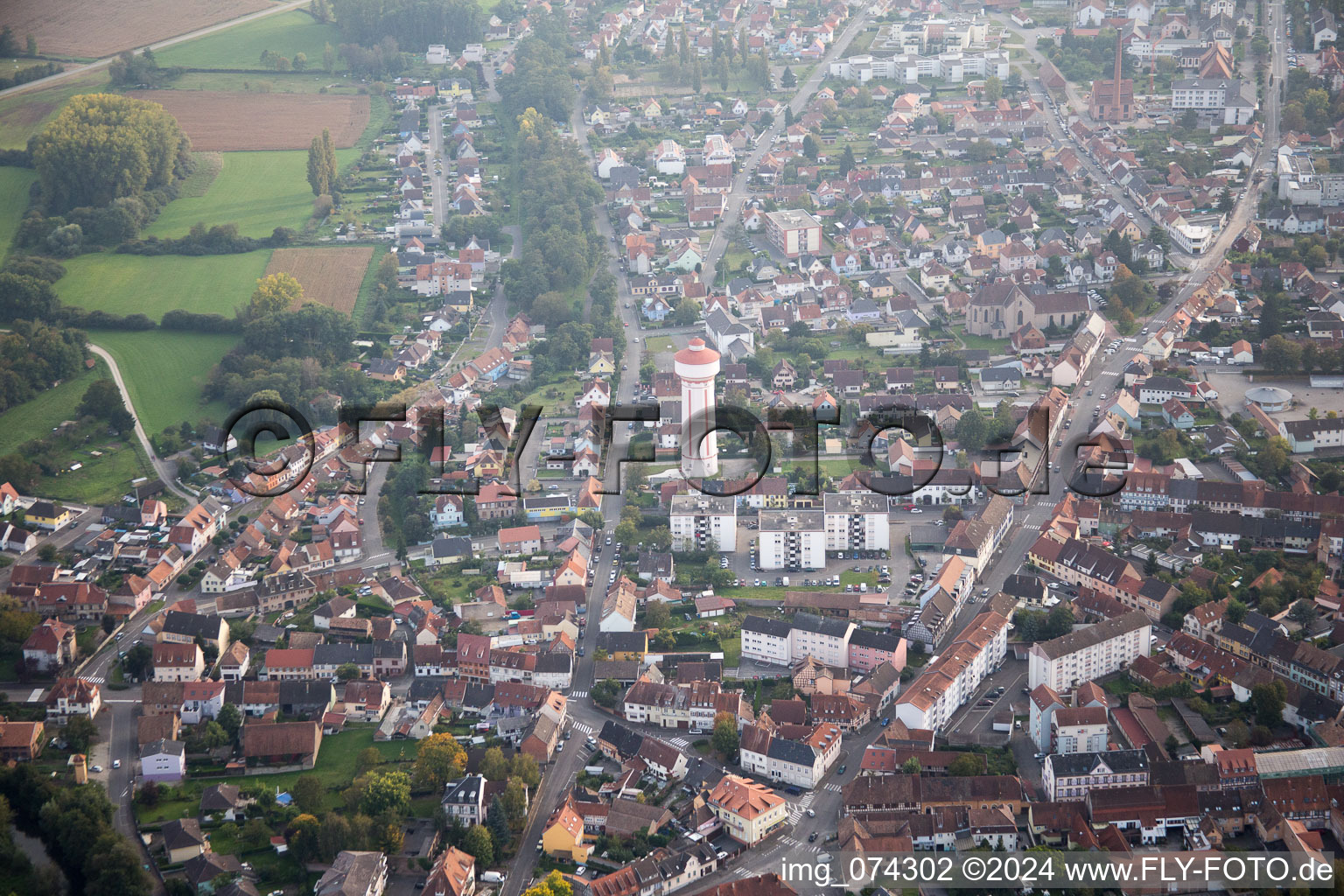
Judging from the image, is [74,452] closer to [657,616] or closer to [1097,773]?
[657,616]

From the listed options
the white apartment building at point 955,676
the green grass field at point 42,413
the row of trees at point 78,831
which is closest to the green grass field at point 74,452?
the green grass field at point 42,413

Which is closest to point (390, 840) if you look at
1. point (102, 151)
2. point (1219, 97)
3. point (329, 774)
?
point (329, 774)

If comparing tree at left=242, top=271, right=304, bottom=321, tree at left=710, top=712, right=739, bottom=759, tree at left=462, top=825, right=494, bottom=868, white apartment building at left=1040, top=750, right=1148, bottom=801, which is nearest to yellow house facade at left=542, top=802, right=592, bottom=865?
tree at left=462, top=825, right=494, bottom=868

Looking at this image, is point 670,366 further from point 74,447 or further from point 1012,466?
point 74,447

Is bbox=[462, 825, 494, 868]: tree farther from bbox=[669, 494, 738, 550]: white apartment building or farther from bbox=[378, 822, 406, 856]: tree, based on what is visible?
bbox=[669, 494, 738, 550]: white apartment building

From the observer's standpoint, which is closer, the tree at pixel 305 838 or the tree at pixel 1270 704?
the tree at pixel 305 838

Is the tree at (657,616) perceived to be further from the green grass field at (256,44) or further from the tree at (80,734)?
the green grass field at (256,44)
